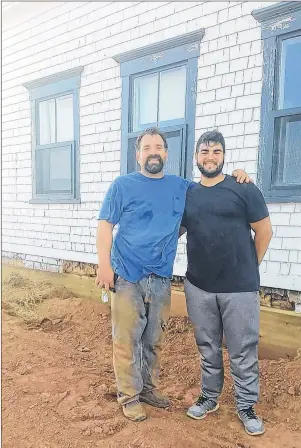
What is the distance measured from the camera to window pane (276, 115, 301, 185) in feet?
7.70

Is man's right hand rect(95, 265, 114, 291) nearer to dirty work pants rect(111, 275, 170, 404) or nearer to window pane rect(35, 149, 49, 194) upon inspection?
dirty work pants rect(111, 275, 170, 404)

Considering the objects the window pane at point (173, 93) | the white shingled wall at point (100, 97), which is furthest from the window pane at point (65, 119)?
the window pane at point (173, 93)

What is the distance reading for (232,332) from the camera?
1946mm

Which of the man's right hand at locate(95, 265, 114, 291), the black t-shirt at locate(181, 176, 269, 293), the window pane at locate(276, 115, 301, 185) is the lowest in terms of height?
the man's right hand at locate(95, 265, 114, 291)

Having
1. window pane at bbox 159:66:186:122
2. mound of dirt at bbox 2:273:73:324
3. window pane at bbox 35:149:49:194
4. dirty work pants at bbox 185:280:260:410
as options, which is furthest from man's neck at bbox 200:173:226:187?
mound of dirt at bbox 2:273:73:324

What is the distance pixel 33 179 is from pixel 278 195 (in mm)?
1925

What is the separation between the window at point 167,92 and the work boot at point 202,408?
163 cm

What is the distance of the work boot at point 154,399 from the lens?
218 centimetres

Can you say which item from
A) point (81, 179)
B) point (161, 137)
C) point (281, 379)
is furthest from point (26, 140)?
point (281, 379)

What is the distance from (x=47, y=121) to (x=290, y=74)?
194cm

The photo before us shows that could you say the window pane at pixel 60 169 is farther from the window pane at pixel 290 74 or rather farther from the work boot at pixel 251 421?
the work boot at pixel 251 421

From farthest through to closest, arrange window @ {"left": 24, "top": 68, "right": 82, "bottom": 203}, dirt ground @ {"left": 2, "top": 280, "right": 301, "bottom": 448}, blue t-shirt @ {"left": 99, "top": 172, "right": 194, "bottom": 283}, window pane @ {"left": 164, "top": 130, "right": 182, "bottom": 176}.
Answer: window @ {"left": 24, "top": 68, "right": 82, "bottom": 203}, window pane @ {"left": 164, "top": 130, "right": 182, "bottom": 176}, blue t-shirt @ {"left": 99, "top": 172, "right": 194, "bottom": 283}, dirt ground @ {"left": 2, "top": 280, "right": 301, "bottom": 448}

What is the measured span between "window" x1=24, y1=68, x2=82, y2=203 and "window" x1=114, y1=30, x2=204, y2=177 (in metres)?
0.47

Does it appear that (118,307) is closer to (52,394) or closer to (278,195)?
(52,394)
